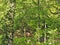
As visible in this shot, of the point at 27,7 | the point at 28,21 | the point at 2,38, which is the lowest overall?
the point at 2,38

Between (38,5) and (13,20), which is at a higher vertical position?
(38,5)

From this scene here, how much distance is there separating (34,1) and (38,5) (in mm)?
275

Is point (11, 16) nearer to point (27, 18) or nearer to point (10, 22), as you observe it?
point (10, 22)

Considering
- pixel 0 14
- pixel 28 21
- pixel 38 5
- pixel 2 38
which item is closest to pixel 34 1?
pixel 38 5

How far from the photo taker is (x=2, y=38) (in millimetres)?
8266

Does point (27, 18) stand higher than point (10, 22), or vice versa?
point (27, 18)

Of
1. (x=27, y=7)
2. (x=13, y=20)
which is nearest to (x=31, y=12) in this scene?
(x=27, y=7)

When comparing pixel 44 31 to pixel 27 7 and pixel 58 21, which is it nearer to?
pixel 58 21

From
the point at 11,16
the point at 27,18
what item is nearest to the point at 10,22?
the point at 11,16

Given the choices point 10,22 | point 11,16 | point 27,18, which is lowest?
point 10,22

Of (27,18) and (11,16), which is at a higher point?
(11,16)

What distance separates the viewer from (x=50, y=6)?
8.22 metres

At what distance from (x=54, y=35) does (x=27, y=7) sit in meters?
1.58

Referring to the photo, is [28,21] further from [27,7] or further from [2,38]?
[2,38]
